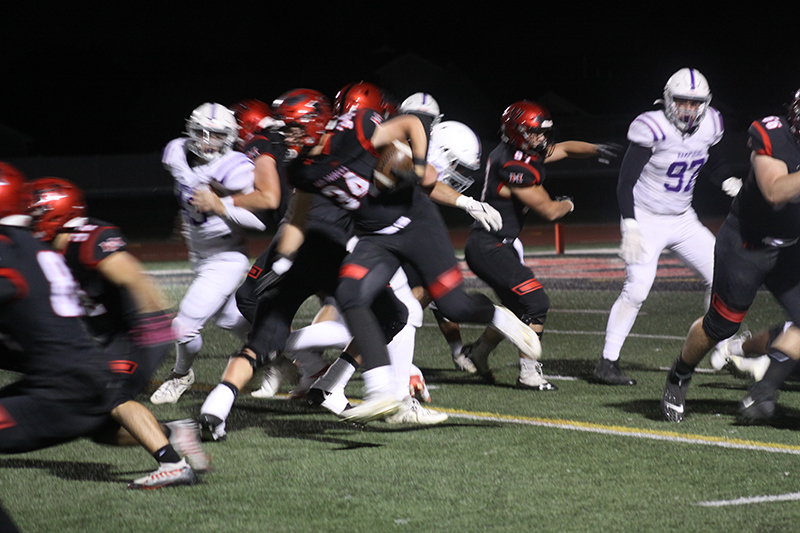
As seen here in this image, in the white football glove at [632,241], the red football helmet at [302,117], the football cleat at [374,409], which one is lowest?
the football cleat at [374,409]

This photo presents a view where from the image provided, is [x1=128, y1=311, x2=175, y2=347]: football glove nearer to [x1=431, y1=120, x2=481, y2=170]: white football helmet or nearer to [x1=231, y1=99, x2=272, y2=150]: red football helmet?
[x1=431, y1=120, x2=481, y2=170]: white football helmet

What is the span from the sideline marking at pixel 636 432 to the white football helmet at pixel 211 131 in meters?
2.12

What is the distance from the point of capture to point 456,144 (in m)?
6.19

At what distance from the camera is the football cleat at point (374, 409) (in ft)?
14.8

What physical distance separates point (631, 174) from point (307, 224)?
235cm

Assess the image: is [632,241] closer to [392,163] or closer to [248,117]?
[392,163]

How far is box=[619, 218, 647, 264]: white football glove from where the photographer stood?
19.8ft

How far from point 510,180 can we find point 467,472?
8.01 feet

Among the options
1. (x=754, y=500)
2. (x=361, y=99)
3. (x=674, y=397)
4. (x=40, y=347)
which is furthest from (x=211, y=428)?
(x=754, y=500)

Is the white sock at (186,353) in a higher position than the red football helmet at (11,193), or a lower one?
lower

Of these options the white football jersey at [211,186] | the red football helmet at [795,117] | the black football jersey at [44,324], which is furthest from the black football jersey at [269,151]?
the red football helmet at [795,117]

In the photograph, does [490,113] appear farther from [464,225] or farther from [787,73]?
[464,225]

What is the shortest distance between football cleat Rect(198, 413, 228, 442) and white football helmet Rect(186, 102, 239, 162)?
1.82 meters

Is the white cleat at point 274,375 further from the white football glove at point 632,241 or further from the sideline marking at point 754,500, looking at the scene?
the sideline marking at point 754,500
